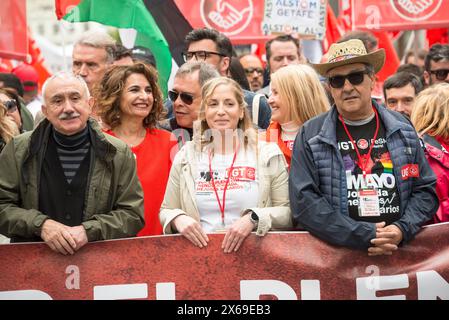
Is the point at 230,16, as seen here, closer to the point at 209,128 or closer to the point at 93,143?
the point at 209,128

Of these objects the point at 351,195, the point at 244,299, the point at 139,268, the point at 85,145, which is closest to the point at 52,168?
the point at 85,145

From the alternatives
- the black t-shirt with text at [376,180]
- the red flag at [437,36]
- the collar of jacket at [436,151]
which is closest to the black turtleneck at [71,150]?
the black t-shirt with text at [376,180]

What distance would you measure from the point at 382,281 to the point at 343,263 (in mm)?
271

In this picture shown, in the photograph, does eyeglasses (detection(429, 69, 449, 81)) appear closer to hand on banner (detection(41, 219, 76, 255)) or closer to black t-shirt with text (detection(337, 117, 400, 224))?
black t-shirt with text (detection(337, 117, 400, 224))

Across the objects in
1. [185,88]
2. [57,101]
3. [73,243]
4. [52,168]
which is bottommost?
[73,243]

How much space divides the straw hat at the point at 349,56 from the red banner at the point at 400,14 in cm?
436

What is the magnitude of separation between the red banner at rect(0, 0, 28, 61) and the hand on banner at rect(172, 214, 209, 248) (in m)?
4.68

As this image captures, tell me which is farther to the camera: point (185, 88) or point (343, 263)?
point (185, 88)

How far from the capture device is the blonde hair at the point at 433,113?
21.8ft

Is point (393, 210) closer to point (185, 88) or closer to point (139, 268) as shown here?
point (139, 268)

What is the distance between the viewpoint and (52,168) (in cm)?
594

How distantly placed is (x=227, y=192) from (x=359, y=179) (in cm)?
86

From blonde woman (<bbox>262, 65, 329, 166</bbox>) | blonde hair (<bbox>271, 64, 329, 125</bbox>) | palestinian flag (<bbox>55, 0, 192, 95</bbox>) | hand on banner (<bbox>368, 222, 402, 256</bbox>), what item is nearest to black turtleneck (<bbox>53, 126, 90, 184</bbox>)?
blonde woman (<bbox>262, 65, 329, 166</bbox>)

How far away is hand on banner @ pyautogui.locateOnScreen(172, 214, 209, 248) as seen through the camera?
5.85 metres
